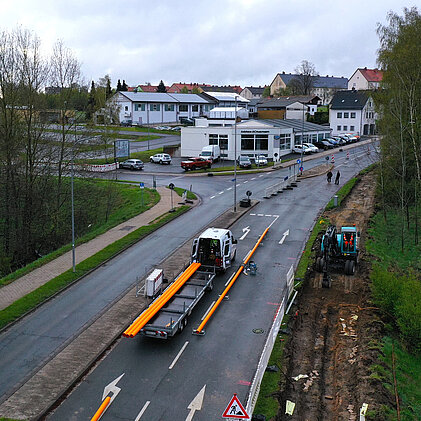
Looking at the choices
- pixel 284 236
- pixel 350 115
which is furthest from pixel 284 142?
pixel 284 236

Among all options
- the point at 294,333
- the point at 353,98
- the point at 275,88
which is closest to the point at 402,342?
the point at 294,333

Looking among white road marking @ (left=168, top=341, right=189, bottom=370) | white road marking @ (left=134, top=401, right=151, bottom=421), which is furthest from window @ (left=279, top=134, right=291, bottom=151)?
white road marking @ (left=134, top=401, right=151, bottom=421)

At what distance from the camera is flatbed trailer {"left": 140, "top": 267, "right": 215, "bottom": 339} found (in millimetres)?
16812

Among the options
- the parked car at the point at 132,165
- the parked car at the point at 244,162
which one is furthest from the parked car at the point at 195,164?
the parked car at the point at 132,165

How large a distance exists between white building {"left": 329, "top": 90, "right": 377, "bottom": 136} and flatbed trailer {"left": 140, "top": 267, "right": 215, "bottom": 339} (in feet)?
266

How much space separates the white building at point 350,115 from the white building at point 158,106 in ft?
90.7

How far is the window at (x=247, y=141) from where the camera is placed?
63.9 metres

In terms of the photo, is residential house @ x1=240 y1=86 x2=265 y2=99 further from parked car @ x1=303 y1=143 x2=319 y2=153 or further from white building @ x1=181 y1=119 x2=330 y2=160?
white building @ x1=181 y1=119 x2=330 y2=160

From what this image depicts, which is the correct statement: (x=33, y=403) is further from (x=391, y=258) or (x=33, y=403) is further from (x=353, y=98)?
(x=353, y=98)

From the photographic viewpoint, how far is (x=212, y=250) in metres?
23.7

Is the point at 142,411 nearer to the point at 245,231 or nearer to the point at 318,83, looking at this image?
the point at 245,231

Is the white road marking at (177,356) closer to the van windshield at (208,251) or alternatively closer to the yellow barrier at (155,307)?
the yellow barrier at (155,307)

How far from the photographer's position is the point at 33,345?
Answer: 17.5m

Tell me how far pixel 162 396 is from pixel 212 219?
69.3ft
